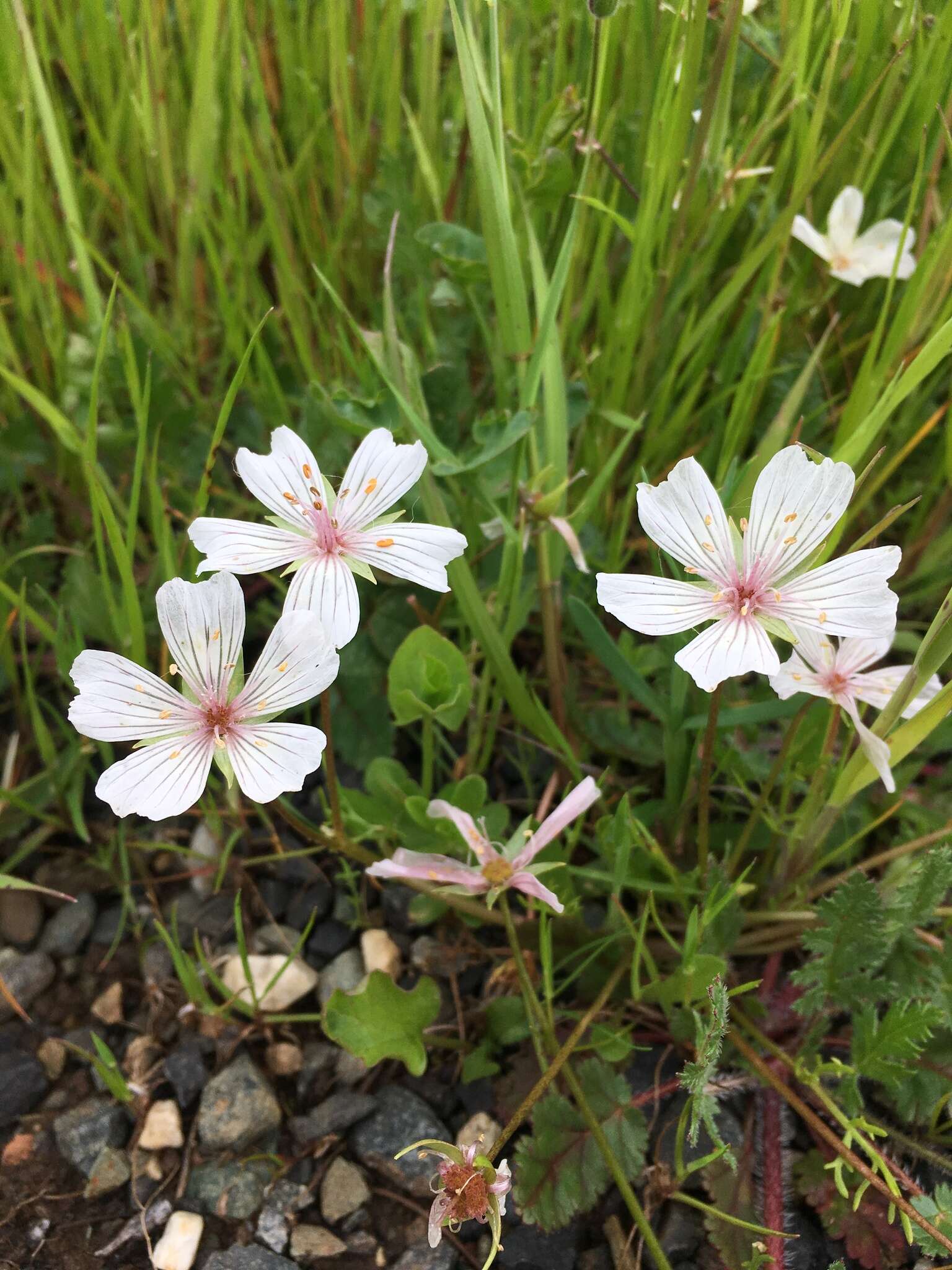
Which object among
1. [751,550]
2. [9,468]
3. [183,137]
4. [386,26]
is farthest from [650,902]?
[183,137]

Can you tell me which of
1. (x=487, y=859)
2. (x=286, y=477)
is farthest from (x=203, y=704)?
(x=487, y=859)

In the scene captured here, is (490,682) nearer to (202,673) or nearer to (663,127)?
(202,673)

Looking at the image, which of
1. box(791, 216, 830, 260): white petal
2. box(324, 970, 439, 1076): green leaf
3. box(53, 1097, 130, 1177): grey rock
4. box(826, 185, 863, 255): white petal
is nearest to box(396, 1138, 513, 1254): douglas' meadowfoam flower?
box(324, 970, 439, 1076): green leaf

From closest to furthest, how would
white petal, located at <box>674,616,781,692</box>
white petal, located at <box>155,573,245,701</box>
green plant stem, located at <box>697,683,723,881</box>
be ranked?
white petal, located at <box>674,616,781,692</box> < white petal, located at <box>155,573,245,701</box> < green plant stem, located at <box>697,683,723,881</box>

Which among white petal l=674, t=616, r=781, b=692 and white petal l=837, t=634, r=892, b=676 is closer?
white petal l=674, t=616, r=781, b=692

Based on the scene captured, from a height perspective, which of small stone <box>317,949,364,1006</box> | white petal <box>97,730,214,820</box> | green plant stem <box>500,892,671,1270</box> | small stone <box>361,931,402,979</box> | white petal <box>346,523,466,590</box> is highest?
white petal <box>346,523,466,590</box>

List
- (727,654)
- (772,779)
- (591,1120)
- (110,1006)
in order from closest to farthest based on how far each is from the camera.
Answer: (727,654) → (591,1120) → (772,779) → (110,1006)

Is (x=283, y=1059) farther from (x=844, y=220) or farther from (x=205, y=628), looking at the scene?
(x=844, y=220)

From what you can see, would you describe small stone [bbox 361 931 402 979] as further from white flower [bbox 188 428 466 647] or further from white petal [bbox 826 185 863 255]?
white petal [bbox 826 185 863 255]
